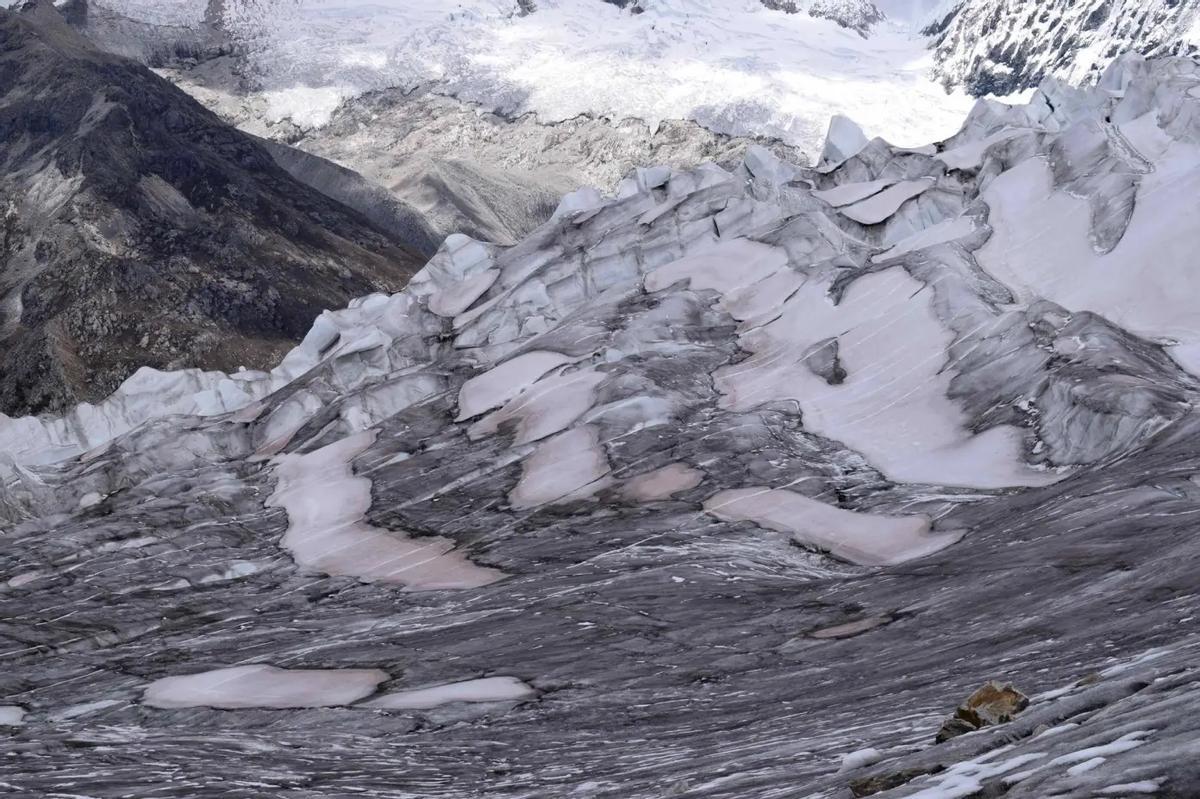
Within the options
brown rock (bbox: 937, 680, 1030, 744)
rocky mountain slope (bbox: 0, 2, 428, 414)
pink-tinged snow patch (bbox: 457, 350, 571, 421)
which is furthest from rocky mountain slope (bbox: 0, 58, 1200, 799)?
rocky mountain slope (bbox: 0, 2, 428, 414)

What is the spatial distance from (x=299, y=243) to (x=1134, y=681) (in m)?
158

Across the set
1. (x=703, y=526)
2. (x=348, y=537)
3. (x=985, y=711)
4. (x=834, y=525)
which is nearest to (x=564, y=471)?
(x=703, y=526)

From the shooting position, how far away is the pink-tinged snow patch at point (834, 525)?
2275cm

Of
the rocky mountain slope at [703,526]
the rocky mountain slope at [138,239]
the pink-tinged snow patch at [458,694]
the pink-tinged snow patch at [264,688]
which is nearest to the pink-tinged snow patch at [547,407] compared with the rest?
the rocky mountain slope at [703,526]

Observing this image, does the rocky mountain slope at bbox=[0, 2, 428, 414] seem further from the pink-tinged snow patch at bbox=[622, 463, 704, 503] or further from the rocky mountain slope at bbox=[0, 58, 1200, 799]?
the pink-tinged snow patch at bbox=[622, 463, 704, 503]

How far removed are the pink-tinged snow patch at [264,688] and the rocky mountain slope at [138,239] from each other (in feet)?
342

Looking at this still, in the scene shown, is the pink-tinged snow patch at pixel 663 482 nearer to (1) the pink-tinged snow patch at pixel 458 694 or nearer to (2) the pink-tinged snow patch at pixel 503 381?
(2) the pink-tinged snow patch at pixel 503 381

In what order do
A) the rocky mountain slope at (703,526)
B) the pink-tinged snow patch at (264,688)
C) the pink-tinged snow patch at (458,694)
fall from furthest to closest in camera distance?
the pink-tinged snow patch at (264,688) → the pink-tinged snow patch at (458,694) → the rocky mountain slope at (703,526)

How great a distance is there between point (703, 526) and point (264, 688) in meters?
9.37

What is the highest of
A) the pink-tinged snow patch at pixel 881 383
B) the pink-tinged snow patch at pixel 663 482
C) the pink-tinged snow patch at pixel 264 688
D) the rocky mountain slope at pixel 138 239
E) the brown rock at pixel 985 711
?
the brown rock at pixel 985 711

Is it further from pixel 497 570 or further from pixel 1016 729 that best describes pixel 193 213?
pixel 1016 729

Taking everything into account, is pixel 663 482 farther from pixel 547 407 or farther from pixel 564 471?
pixel 547 407

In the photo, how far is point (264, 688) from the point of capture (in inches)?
784

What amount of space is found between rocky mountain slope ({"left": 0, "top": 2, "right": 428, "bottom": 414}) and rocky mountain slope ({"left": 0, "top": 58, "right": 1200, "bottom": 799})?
91.2 meters
